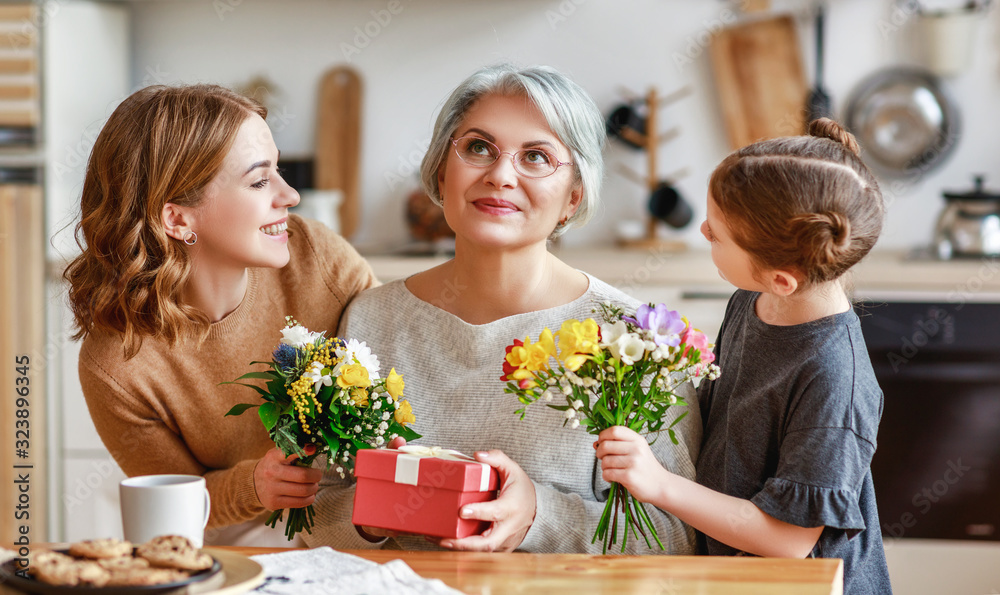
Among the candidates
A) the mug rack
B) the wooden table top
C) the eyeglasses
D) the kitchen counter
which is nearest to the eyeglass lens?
the eyeglasses

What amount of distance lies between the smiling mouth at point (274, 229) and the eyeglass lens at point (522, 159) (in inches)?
13.9

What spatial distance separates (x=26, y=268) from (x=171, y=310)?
188 cm

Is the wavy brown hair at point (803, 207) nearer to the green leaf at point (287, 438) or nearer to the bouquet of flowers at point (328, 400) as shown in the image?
the bouquet of flowers at point (328, 400)

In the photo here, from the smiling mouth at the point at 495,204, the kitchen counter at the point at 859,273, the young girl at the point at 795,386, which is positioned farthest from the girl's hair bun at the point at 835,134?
the kitchen counter at the point at 859,273

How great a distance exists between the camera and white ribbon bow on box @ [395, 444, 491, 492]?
1.13 metres

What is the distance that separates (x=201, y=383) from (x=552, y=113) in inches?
31.3

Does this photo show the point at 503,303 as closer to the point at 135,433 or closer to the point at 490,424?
the point at 490,424

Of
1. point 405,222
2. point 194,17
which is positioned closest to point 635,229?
point 405,222

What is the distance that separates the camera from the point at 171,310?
5.02 ft

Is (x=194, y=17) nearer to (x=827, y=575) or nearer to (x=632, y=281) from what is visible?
(x=632, y=281)

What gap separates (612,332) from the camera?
111 cm

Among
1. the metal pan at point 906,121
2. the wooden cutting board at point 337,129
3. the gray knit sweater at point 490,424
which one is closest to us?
Answer: the gray knit sweater at point 490,424

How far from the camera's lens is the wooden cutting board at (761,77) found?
10.7ft

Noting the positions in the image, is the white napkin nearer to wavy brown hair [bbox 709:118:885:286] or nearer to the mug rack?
wavy brown hair [bbox 709:118:885:286]
